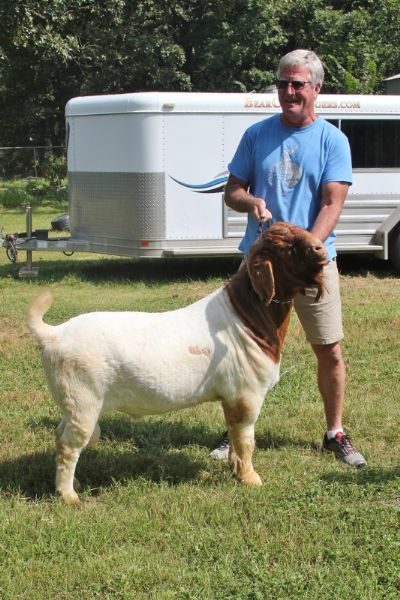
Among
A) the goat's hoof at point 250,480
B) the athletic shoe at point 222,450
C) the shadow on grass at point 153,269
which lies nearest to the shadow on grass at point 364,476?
the goat's hoof at point 250,480

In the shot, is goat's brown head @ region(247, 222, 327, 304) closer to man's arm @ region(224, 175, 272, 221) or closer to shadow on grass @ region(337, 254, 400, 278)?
man's arm @ region(224, 175, 272, 221)

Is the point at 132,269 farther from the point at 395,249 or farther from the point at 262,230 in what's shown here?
the point at 262,230

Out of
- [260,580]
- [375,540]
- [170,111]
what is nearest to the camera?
[260,580]

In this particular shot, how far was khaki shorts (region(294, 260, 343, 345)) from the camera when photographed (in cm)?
467

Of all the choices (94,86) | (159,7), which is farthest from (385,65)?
(94,86)

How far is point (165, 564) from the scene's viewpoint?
3.50 m

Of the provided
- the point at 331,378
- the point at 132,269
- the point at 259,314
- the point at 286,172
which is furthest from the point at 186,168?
the point at 259,314

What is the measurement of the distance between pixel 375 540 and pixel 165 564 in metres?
1.01

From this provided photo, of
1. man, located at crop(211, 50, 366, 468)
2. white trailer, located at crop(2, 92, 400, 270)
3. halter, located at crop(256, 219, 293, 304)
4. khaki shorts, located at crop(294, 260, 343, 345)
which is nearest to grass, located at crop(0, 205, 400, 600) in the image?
man, located at crop(211, 50, 366, 468)

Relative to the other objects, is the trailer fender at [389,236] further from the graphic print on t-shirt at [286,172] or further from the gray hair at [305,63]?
the gray hair at [305,63]

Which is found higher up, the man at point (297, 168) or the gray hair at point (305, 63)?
the gray hair at point (305, 63)

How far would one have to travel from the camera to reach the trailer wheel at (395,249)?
468 inches

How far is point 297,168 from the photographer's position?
4.36 m

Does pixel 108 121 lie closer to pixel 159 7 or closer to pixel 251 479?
pixel 251 479
